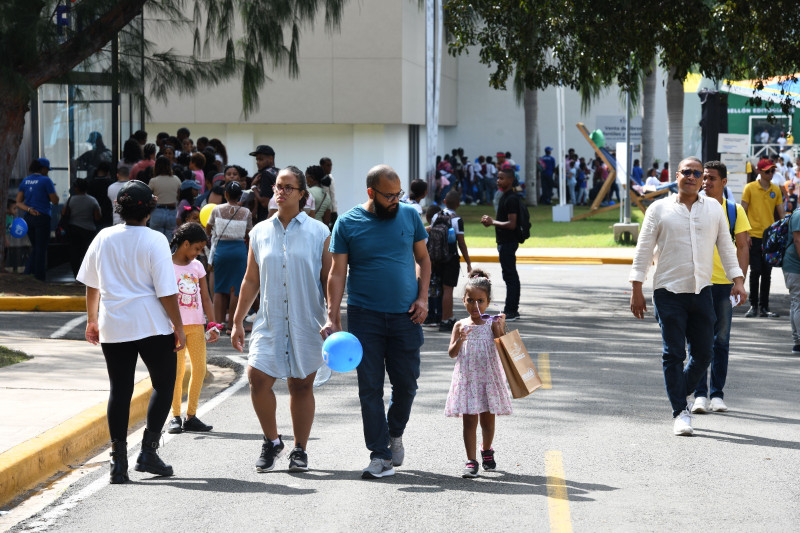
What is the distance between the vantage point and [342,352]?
21.2ft

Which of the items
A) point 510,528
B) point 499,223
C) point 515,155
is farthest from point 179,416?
point 515,155

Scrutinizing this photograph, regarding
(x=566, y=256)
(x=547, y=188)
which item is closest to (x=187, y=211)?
(x=566, y=256)

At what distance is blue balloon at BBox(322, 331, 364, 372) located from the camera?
21.1 feet

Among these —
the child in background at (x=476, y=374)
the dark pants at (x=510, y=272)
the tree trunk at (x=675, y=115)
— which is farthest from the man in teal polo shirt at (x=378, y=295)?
the tree trunk at (x=675, y=115)

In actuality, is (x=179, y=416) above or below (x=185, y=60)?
below

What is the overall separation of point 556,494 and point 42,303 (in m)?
11.0

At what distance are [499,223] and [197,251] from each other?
273 inches

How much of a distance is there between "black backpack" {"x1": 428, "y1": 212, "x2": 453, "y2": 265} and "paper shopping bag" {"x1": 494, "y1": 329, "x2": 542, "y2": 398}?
6.67 meters

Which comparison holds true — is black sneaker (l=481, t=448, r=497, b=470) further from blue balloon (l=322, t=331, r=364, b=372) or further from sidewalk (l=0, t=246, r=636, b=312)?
sidewalk (l=0, t=246, r=636, b=312)

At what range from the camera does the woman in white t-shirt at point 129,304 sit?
22.0 ft

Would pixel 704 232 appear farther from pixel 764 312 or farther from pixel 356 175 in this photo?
pixel 356 175

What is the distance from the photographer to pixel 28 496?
263 inches

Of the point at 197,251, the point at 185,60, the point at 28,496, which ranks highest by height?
the point at 185,60

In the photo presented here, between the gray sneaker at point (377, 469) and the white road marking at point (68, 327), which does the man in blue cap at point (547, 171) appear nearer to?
the white road marking at point (68, 327)
